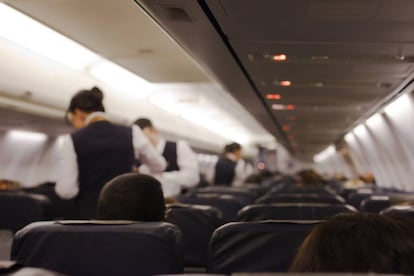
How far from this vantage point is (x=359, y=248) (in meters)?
1.46

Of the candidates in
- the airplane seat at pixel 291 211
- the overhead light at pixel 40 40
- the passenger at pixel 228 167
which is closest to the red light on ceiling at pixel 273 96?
the overhead light at pixel 40 40

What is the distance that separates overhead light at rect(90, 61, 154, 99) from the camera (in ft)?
30.0

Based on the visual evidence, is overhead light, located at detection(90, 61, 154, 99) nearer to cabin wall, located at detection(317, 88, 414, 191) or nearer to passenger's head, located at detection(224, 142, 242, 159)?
passenger's head, located at detection(224, 142, 242, 159)

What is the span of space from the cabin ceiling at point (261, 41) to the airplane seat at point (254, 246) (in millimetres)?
1364

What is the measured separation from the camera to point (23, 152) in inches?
490

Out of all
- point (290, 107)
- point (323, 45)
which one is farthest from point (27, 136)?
point (323, 45)

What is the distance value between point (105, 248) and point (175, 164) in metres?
4.11

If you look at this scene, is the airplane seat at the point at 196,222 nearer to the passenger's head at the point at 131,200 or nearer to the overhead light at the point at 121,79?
the passenger's head at the point at 131,200

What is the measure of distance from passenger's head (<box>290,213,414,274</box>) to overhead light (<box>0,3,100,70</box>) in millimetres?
4885

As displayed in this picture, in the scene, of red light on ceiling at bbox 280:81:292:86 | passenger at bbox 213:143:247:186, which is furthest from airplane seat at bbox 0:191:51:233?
passenger at bbox 213:143:247:186

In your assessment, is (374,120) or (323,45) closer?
(323,45)

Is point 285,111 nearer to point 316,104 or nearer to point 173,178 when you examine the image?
point 316,104

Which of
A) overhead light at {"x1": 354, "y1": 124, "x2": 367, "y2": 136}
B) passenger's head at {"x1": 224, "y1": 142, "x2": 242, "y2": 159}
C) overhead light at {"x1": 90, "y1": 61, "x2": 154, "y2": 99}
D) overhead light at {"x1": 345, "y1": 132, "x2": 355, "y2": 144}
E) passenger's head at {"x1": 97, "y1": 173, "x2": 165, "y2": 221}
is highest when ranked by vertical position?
overhead light at {"x1": 90, "y1": 61, "x2": 154, "y2": 99}

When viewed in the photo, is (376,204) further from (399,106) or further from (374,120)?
(374,120)
